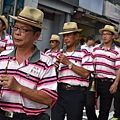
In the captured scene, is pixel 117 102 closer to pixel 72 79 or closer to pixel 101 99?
pixel 101 99

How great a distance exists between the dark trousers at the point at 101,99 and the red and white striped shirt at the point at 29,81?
3.25 meters

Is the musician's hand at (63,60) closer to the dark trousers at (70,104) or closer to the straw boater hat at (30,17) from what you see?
the dark trousers at (70,104)

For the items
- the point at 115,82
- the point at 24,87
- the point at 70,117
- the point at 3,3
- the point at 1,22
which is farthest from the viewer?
the point at 3,3

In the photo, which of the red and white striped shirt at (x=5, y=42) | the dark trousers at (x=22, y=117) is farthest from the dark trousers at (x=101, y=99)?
the dark trousers at (x=22, y=117)

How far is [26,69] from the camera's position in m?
2.96

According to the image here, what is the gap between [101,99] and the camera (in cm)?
Result: 623

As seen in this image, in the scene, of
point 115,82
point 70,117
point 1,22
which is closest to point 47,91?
point 70,117

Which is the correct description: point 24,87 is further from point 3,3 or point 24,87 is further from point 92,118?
point 3,3

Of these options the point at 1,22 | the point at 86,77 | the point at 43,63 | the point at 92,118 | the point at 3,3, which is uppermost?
the point at 3,3

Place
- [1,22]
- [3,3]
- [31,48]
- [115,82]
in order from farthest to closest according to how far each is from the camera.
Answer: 1. [3,3]
2. [115,82]
3. [1,22]
4. [31,48]

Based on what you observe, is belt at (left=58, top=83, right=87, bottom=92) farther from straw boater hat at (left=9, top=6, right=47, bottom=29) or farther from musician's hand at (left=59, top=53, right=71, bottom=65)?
straw boater hat at (left=9, top=6, right=47, bottom=29)

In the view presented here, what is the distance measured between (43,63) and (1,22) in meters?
2.70

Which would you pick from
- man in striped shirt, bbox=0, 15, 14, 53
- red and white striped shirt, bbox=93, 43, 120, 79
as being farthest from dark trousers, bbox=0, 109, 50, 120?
red and white striped shirt, bbox=93, 43, 120, 79

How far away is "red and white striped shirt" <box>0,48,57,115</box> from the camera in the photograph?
2932mm
